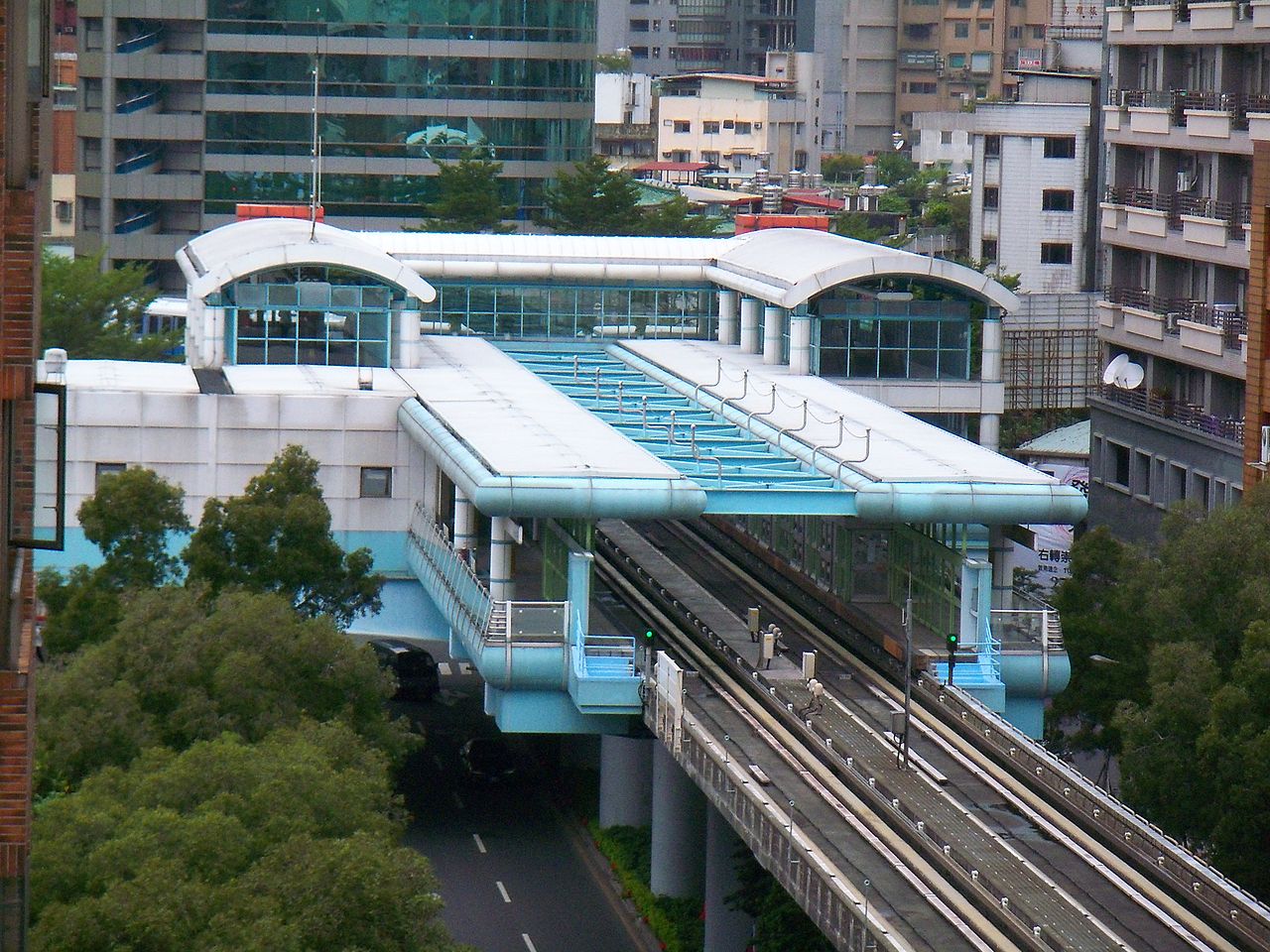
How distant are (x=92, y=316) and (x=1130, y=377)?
3708cm

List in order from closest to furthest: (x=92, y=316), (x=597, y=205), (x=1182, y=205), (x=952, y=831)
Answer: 1. (x=952, y=831)
2. (x=1182, y=205)
3. (x=92, y=316)
4. (x=597, y=205)

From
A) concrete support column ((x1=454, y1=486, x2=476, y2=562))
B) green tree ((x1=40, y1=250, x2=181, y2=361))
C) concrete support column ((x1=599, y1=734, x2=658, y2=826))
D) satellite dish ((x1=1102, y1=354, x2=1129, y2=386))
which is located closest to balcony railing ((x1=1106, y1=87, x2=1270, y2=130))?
satellite dish ((x1=1102, y1=354, x2=1129, y2=386))

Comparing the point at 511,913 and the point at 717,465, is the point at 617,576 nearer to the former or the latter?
the point at 717,465

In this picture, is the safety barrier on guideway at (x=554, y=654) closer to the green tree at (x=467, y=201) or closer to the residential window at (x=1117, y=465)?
the residential window at (x=1117, y=465)

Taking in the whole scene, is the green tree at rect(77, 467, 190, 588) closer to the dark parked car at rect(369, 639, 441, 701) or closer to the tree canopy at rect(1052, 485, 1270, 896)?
the dark parked car at rect(369, 639, 441, 701)

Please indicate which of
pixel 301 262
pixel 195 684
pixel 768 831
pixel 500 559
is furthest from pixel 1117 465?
pixel 195 684

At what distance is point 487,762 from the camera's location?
57562mm

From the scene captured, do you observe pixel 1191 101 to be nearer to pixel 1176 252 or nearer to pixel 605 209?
pixel 1176 252

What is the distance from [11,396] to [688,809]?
A: 2910 cm

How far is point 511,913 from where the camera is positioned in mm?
48219

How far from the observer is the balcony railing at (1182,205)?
65375mm

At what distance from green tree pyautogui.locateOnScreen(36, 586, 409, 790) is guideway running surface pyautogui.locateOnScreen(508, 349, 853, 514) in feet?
30.4

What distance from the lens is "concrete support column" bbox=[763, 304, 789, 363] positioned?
7094 cm

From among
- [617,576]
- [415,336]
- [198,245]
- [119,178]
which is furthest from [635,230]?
[617,576]
